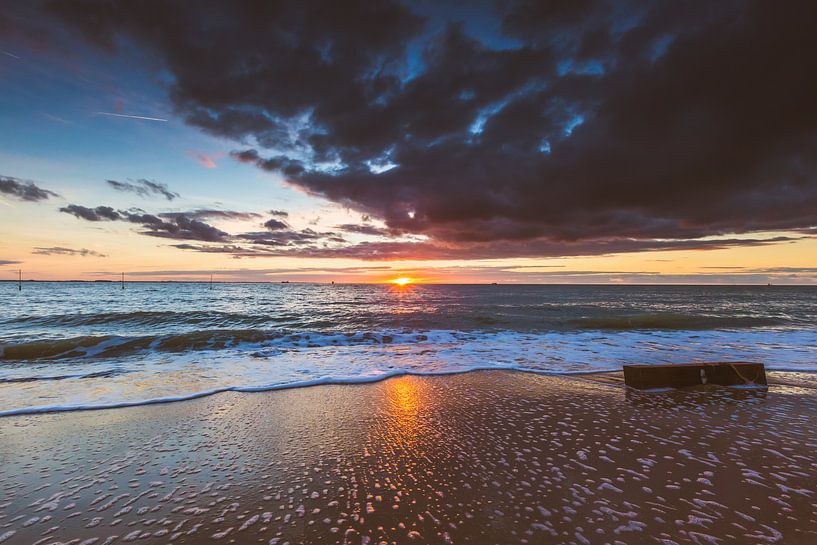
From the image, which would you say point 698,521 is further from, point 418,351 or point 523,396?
point 418,351

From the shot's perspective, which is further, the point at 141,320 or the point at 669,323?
the point at 669,323

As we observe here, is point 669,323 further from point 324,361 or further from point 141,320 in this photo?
point 141,320

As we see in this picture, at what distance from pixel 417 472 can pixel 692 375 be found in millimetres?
7969

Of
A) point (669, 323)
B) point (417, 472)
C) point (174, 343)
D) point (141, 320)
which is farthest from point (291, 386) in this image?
point (669, 323)

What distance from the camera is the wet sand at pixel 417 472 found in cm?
341

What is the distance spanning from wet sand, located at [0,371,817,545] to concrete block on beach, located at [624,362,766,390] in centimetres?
122

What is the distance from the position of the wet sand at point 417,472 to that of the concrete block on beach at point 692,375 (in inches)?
47.9

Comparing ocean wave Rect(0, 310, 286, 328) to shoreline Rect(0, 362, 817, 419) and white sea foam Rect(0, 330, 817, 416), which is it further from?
shoreline Rect(0, 362, 817, 419)

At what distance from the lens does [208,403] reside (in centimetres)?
755

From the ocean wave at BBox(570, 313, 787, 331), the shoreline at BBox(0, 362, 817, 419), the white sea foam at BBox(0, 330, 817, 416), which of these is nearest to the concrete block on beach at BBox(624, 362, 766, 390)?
the shoreline at BBox(0, 362, 817, 419)

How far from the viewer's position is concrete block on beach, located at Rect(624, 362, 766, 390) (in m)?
8.62

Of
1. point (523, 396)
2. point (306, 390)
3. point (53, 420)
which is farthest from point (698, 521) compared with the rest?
point (53, 420)

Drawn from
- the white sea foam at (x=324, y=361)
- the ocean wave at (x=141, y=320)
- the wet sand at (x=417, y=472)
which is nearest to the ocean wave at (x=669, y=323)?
the white sea foam at (x=324, y=361)

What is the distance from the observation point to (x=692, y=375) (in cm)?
874
